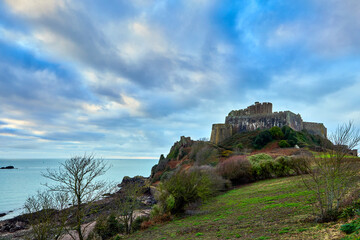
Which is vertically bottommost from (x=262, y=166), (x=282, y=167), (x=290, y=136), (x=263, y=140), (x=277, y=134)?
(x=282, y=167)

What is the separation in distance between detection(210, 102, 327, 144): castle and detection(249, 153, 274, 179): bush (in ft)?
171

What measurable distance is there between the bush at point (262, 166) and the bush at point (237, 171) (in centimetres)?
88

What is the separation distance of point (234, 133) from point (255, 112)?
14.0 metres

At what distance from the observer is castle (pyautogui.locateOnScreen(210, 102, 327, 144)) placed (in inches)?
3334

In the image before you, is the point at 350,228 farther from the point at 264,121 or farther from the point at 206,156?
the point at 264,121

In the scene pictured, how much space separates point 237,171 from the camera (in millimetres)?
36094

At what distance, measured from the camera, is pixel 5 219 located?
118 feet

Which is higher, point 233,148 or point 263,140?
point 263,140

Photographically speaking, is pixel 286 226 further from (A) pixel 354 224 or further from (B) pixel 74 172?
(B) pixel 74 172

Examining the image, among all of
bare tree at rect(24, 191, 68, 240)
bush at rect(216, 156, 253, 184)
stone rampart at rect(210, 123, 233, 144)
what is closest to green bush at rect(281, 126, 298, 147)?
stone rampart at rect(210, 123, 233, 144)

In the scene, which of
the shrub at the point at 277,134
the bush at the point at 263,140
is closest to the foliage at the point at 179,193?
the bush at the point at 263,140

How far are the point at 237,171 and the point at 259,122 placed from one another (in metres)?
60.6

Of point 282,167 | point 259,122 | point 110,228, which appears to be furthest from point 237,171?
point 259,122

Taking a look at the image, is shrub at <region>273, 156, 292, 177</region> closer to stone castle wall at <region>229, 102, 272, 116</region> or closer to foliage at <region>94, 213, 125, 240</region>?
foliage at <region>94, 213, 125, 240</region>
